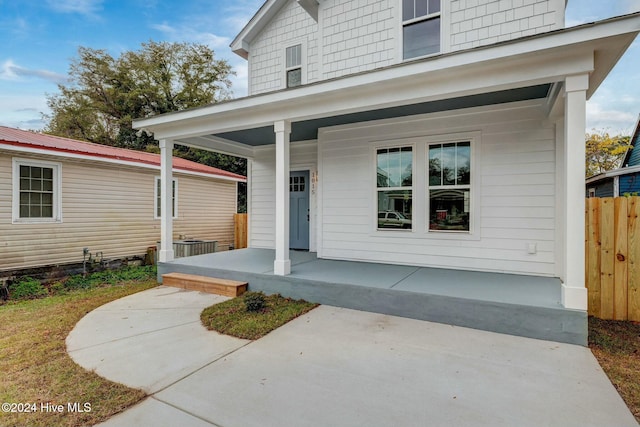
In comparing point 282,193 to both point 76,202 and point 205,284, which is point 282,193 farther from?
point 76,202

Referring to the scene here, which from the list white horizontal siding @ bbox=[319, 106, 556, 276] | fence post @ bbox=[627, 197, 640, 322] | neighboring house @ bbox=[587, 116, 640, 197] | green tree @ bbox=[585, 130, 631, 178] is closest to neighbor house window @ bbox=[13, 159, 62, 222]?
white horizontal siding @ bbox=[319, 106, 556, 276]

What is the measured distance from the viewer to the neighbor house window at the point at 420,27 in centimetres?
532

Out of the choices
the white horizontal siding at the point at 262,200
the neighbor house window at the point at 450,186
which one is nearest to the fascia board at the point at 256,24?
the white horizontal siding at the point at 262,200

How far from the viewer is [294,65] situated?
22.7 ft

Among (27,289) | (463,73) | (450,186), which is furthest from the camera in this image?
(27,289)

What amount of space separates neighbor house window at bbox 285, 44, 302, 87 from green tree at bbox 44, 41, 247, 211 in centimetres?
1258

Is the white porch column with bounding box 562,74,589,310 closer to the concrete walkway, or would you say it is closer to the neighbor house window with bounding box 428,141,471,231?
the concrete walkway

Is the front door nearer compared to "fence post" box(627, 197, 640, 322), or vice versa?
"fence post" box(627, 197, 640, 322)

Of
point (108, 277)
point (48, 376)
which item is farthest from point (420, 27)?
point (108, 277)

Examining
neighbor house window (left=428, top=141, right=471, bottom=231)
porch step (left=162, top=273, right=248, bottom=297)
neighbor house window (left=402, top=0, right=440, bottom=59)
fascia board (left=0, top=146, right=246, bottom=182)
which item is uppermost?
neighbor house window (left=402, top=0, right=440, bottom=59)

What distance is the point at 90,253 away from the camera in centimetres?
779

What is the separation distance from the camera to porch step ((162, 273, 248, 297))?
16.8 feet

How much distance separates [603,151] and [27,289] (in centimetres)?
2417

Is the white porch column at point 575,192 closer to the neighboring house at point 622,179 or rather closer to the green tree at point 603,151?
the neighboring house at point 622,179
